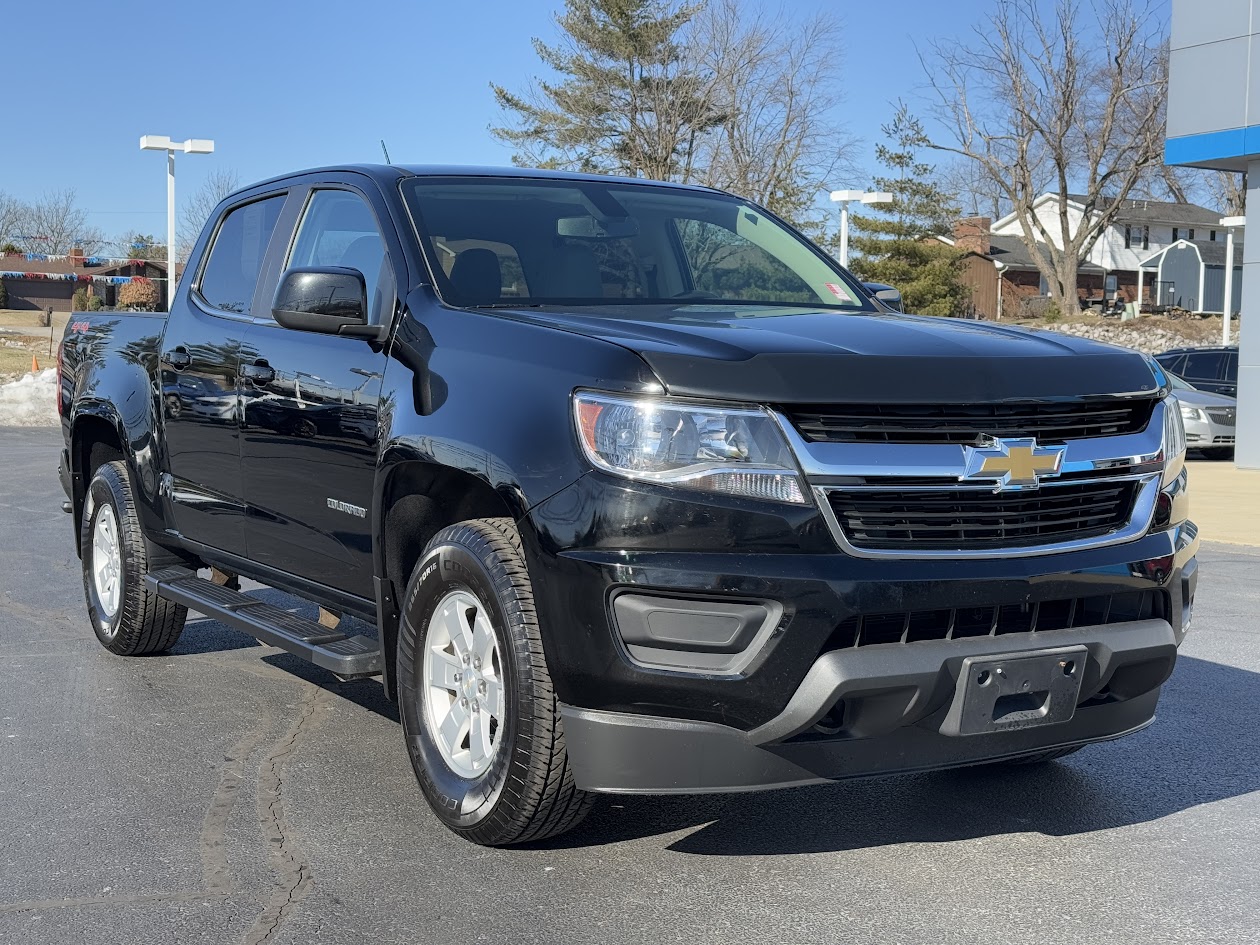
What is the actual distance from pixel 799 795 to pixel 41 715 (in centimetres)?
293

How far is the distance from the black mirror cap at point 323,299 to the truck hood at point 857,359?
1.73ft

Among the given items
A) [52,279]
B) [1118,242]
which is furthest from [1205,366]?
[1118,242]

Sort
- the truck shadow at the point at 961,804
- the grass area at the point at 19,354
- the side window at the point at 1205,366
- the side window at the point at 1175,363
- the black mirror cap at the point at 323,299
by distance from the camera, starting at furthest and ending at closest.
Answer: the grass area at the point at 19,354 < the side window at the point at 1175,363 < the side window at the point at 1205,366 < the black mirror cap at the point at 323,299 < the truck shadow at the point at 961,804

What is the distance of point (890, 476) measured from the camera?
360 cm

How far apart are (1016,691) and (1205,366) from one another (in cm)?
1920

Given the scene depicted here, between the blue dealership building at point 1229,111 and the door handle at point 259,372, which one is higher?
the blue dealership building at point 1229,111

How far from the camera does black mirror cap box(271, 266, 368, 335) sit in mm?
4578

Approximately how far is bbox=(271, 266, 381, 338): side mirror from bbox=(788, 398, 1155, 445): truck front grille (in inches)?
63.7

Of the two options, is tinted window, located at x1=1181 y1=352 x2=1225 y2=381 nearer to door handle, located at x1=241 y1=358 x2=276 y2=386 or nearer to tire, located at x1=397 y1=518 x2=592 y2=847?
door handle, located at x1=241 y1=358 x2=276 y2=386

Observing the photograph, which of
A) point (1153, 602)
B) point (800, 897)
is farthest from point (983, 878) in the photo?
point (1153, 602)

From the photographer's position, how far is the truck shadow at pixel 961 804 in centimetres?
433

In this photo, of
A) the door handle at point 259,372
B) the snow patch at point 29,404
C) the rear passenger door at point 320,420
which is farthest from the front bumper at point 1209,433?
the door handle at point 259,372

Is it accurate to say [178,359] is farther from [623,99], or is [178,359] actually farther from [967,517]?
[623,99]

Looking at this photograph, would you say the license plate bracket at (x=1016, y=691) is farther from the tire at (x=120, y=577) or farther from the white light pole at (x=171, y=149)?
the white light pole at (x=171, y=149)
